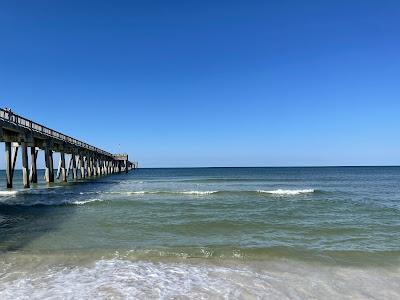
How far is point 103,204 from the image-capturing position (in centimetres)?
1964

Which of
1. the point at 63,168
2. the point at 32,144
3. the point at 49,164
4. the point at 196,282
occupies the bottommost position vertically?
the point at 196,282

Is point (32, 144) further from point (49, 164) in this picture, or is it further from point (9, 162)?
point (49, 164)

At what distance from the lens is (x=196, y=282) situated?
6.91 m

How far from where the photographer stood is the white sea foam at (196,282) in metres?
6.24

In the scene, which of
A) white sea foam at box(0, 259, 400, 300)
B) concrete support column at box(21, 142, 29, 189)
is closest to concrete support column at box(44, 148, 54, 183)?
concrete support column at box(21, 142, 29, 189)

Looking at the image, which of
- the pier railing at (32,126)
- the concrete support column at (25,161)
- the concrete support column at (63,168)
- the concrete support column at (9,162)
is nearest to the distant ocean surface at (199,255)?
the pier railing at (32,126)

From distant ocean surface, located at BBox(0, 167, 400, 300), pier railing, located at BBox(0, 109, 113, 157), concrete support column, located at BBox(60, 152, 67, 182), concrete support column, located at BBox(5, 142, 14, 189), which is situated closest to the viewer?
distant ocean surface, located at BBox(0, 167, 400, 300)

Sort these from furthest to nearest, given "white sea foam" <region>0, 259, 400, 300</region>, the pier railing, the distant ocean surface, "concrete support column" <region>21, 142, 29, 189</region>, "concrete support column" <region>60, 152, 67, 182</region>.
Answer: "concrete support column" <region>60, 152, 67, 182</region>, "concrete support column" <region>21, 142, 29, 189</region>, the pier railing, the distant ocean surface, "white sea foam" <region>0, 259, 400, 300</region>

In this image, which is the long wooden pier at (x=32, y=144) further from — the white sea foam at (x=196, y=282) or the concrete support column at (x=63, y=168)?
the white sea foam at (x=196, y=282)

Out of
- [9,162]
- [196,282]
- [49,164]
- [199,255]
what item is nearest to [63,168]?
[49,164]

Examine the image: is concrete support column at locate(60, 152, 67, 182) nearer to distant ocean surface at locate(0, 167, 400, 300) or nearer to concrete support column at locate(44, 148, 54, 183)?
concrete support column at locate(44, 148, 54, 183)

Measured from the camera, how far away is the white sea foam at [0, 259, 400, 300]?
6242 millimetres

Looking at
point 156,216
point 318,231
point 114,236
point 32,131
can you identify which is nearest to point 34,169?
point 32,131

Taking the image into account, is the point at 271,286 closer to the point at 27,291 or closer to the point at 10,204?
the point at 27,291
